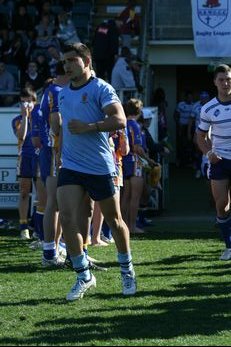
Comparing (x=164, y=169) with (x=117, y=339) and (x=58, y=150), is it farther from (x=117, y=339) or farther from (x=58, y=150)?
(x=117, y=339)

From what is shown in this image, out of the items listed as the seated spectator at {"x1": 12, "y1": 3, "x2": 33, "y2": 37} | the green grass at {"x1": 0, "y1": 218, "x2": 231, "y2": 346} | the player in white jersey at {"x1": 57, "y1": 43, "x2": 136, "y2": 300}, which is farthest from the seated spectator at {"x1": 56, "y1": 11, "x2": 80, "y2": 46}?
the player in white jersey at {"x1": 57, "y1": 43, "x2": 136, "y2": 300}

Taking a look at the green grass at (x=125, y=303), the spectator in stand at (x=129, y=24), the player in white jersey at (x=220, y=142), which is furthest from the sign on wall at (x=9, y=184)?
the spectator in stand at (x=129, y=24)

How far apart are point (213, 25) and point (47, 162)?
9.69 metres

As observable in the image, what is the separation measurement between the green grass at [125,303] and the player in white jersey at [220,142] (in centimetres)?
60

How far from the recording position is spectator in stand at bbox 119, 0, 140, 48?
68.6 feet

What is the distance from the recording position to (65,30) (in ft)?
70.0

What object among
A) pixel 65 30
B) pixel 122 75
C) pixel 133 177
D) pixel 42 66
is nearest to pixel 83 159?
pixel 133 177

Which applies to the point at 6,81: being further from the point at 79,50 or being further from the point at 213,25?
the point at 79,50

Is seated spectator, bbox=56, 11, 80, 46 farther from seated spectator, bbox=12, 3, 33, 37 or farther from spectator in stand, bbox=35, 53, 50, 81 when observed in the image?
spectator in stand, bbox=35, 53, 50, 81

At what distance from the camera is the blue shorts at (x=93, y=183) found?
786 centimetres

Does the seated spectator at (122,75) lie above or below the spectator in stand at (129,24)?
below

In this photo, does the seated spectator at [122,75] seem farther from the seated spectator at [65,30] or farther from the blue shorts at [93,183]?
the blue shorts at [93,183]

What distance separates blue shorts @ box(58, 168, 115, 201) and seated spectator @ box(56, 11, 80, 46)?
44.0 ft

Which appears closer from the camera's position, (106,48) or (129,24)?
(106,48)
